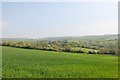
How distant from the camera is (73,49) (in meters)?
52.0

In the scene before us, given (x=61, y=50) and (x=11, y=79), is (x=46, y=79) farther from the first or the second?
(x=61, y=50)

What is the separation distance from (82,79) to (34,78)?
384cm

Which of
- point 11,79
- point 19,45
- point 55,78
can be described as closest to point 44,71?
point 55,78

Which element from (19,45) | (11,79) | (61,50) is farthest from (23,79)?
(19,45)

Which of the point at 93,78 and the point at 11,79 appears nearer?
the point at 11,79

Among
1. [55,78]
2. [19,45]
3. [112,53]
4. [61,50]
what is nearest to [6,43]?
[19,45]

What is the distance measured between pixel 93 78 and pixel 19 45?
115ft

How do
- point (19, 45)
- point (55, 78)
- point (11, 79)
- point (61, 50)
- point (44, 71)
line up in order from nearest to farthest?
point (11, 79) < point (55, 78) < point (44, 71) < point (61, 50) < point (19, 45)

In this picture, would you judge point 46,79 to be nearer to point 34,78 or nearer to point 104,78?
point 34,78

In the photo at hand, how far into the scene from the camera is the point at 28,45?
177 ft

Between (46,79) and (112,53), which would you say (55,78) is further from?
(112,53)

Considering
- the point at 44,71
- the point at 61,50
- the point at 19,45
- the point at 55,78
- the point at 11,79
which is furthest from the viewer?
the point at 19,45

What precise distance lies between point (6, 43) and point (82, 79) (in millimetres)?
38219

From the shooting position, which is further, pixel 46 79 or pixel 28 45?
pixel 28 45
